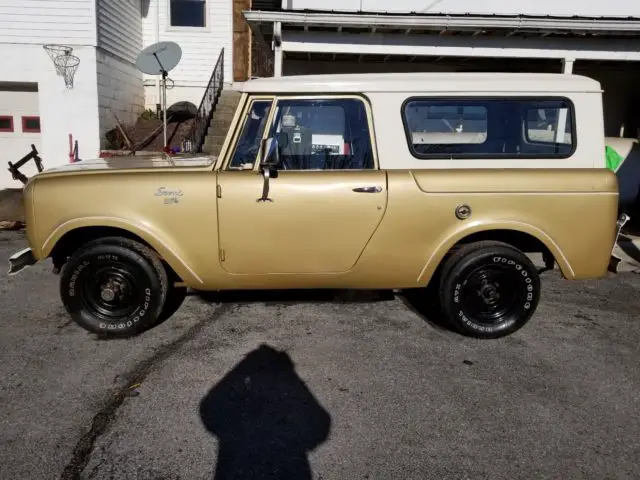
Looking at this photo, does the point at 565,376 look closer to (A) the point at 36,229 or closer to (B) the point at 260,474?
(B) the point at 260,474

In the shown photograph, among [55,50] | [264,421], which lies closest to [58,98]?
[55,50]

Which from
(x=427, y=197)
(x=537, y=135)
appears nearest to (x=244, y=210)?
(x=427, y=197)

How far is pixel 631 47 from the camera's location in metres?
10.0

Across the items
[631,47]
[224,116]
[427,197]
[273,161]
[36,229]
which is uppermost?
[631,47]

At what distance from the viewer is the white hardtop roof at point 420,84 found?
3949 mm

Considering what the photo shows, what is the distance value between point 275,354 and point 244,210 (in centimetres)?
108

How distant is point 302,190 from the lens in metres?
3.89

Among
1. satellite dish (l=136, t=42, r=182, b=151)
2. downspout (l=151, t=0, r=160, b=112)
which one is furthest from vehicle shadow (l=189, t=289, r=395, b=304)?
downspout (l=151, t=0, r=160, b=112)

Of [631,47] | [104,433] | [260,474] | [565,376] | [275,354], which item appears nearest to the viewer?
[260,474]

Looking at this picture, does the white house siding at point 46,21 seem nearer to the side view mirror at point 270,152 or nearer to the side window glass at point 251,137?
the side window glass at point 251,137

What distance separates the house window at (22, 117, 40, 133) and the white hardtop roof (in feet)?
31.3

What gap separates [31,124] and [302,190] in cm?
1021

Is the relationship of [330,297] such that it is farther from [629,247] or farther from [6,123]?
[6,123]

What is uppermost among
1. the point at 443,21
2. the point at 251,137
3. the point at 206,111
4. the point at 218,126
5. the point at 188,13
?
the point at 188,13
